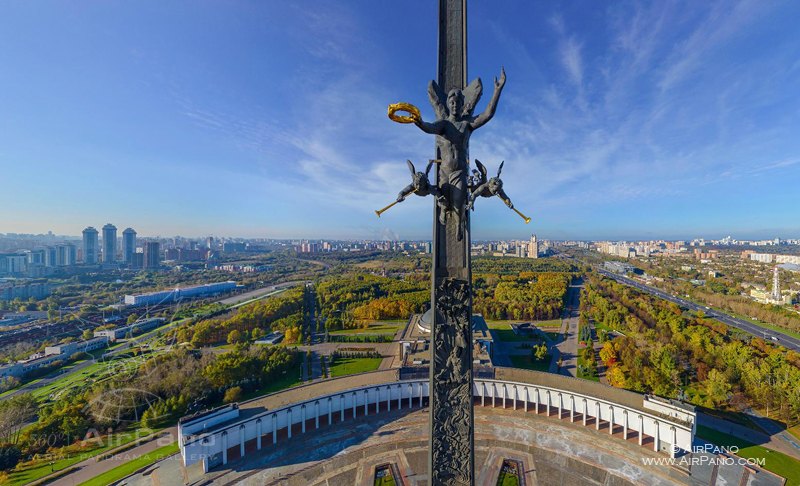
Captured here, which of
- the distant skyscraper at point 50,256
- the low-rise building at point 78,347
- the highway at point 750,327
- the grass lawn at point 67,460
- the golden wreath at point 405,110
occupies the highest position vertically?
the golden wreath at point 405,110

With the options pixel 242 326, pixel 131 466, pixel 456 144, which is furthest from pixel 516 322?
pixel 456 144

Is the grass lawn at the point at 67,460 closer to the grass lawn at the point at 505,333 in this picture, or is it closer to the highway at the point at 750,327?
the grass lawn at the point at 505,333

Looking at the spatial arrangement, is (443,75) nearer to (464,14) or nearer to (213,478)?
(464,14)

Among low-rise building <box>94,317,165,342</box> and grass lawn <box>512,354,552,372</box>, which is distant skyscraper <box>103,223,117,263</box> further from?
grass lawn <box>512,354,552,372</box>

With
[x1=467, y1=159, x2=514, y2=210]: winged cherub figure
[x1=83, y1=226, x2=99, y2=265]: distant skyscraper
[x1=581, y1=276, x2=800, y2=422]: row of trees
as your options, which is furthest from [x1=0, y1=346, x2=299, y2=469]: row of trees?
[x1=83, y1=226, x2=99, y2=265]: distant skyscraper

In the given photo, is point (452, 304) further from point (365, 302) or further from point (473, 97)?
point (365, 302)

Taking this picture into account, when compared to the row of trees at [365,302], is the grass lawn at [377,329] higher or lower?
lower

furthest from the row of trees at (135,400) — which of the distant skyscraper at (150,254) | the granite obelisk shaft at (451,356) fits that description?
the distant skyscraper at (150,254)

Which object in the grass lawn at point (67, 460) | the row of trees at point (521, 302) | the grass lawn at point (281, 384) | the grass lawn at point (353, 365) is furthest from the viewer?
the row of trees at point (521, 302)
